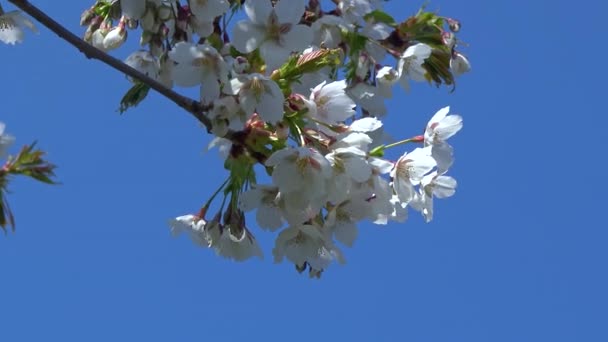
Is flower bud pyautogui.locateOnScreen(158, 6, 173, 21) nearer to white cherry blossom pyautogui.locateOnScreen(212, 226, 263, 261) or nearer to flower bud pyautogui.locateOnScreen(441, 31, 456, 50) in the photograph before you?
white cherry blossom pyautogui.locateOnScreen(212, 226, 263, 261)

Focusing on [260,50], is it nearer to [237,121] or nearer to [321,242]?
[237,121]

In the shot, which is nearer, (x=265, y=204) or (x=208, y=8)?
(x=265, y=204)

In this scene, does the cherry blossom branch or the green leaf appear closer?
the cherry blossom branch

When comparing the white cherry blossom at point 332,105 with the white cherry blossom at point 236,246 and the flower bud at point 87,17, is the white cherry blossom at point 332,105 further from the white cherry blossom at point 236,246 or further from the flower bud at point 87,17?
the flower bud at point 87,17

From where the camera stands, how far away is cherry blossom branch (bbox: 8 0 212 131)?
2.68 metres

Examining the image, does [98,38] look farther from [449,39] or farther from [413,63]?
[449,39]

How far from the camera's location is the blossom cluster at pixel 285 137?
2.69 m

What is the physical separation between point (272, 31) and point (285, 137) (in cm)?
30

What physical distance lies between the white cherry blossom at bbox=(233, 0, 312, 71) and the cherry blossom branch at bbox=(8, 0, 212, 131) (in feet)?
0.79

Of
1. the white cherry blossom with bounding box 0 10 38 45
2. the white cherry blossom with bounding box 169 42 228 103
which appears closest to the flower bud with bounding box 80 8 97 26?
the white cherry blossom with bounding box 0 10 38 45

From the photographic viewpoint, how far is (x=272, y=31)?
285 centimetres

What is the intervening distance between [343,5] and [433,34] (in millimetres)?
443

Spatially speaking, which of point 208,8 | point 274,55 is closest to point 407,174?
point 274,55

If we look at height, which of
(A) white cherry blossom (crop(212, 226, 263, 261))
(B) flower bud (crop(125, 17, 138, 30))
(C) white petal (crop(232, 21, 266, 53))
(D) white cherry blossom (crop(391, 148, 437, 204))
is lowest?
(A) white cherry blossom (crop(212, 226, 263, 261))
